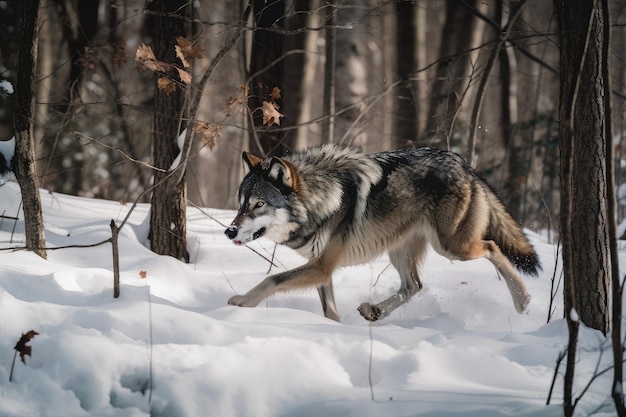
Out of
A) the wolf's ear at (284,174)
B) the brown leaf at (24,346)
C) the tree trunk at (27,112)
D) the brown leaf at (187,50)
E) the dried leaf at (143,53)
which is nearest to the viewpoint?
the brown leaf at (24,346)

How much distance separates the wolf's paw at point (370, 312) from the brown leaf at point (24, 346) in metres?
2.85

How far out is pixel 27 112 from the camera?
15.0 feet

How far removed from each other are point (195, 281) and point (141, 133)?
12.1 meters

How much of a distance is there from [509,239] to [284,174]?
2168 mm

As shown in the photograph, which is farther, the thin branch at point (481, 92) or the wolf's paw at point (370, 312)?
the thin branch at point (481, 92)

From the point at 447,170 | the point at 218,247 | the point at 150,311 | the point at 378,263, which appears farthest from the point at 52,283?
the point at 378,263

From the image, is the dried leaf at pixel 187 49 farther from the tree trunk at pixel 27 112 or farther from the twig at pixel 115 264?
the twig at pixel 115 264

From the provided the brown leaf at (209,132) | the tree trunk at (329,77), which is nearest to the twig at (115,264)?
the brown leaf at (209,132)

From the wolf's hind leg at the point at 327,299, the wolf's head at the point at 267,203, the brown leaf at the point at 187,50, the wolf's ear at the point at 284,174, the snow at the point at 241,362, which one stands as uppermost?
the brown leaf at the point at 187,50

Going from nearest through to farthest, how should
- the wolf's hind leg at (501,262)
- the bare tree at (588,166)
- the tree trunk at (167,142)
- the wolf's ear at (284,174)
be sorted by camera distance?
the bare tree at (588,166)
the wolf's ear at (284,174)
the wolf's hind leg at (501,262)
the tree trunk at (167,142)

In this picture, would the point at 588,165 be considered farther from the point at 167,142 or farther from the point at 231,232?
the point at 167,142

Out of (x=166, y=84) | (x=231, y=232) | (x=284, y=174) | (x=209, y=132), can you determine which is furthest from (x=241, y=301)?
(x=166, y=84)

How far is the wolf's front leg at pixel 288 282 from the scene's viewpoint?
15.2 ft

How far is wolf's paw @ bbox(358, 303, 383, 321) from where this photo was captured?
5.28 metres
